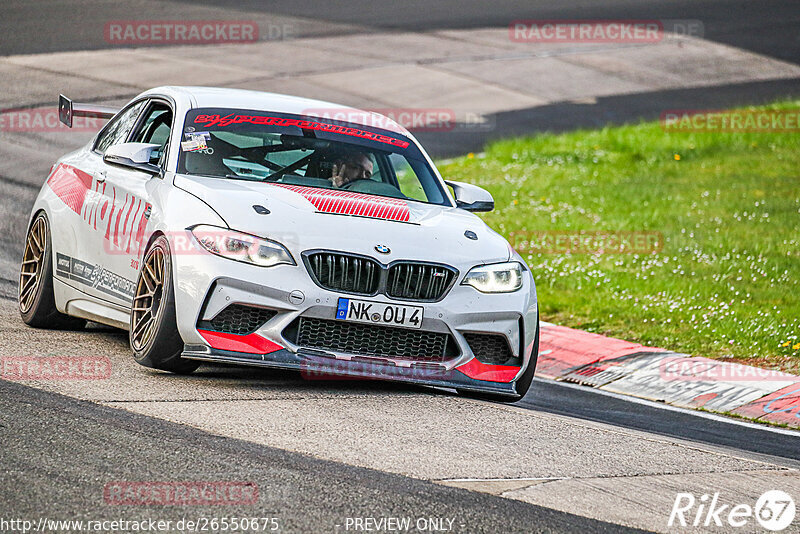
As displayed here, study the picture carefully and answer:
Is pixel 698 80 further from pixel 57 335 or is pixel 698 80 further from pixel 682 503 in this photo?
pixel 682 503

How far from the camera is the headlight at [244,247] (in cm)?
659

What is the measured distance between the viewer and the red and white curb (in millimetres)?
8664

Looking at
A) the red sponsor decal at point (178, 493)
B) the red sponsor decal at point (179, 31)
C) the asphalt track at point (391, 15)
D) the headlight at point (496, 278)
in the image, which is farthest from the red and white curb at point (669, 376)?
the red sponsor decal at point (179, 31)

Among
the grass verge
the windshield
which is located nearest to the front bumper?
the windshield

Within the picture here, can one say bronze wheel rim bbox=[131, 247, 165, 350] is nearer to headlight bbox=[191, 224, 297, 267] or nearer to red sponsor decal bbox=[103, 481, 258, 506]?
headlight bbox=[191, 224, 297, 267]

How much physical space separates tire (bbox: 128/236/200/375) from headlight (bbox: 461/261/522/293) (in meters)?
1.59

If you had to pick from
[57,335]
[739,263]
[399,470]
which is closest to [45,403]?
[399,470]

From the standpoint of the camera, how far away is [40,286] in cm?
827

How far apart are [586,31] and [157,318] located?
25877mm

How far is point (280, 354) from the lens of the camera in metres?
6.60

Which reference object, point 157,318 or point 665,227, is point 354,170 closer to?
point 157,318

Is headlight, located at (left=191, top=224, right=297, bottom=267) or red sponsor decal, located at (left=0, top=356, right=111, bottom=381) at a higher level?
headlight, located at (left=191, top=224, right=297, bottom=267)

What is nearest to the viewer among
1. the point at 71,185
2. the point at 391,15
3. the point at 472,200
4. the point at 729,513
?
the point at 729,513

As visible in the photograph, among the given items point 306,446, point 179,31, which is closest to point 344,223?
point 306,446
